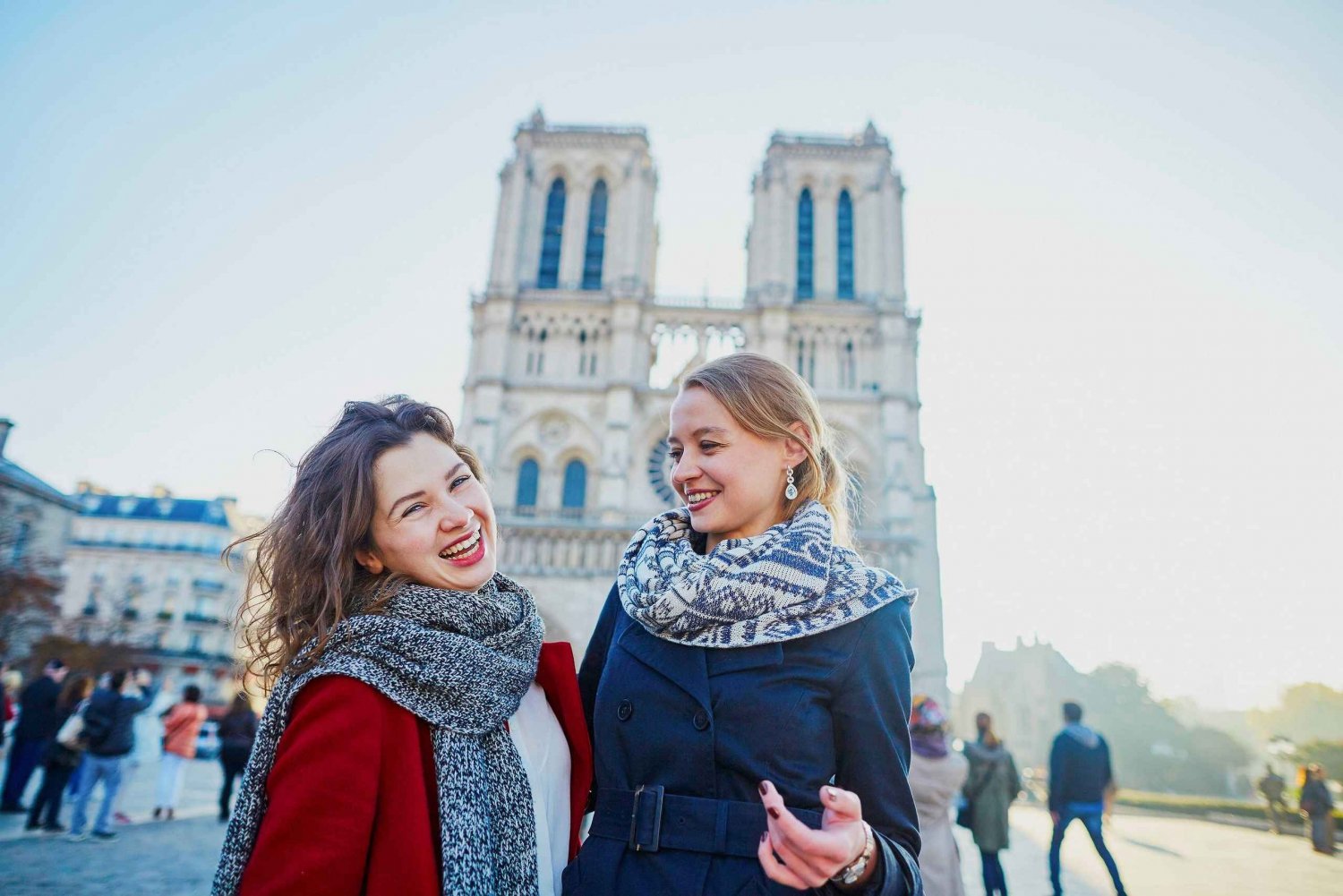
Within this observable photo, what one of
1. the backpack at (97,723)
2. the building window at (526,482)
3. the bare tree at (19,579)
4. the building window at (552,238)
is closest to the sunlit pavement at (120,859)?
the backpack at (97,723)

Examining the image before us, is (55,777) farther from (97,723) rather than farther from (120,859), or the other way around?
(120,859)

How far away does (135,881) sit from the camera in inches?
237

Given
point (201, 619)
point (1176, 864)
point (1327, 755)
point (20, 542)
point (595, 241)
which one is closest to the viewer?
point (1176, 864)

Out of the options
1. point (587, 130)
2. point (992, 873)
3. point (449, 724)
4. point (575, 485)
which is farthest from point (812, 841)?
point (587, 130)

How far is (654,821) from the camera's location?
168cm

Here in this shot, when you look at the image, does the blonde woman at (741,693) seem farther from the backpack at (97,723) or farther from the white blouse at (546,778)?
the backpack at (97,723)

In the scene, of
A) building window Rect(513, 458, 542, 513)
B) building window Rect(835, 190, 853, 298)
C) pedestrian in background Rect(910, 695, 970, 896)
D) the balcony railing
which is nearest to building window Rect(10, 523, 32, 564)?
building window Rect(513, 458, 542, 513)

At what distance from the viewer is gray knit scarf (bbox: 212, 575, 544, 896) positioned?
5.66 ft

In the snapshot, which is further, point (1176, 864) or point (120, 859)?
point (1176, 864)

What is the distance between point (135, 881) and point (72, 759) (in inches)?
102

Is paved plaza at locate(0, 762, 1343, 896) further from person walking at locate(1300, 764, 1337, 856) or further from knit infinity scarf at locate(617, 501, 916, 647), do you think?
knit infinity scarf at locate(617, 501, 916, 647)

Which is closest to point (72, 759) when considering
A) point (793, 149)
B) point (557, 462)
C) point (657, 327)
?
point (557, 462)

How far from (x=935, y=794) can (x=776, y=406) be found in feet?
12.4

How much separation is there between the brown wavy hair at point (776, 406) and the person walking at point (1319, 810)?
484 inches
